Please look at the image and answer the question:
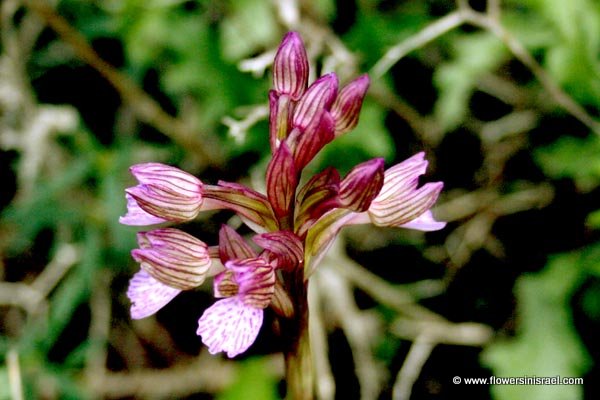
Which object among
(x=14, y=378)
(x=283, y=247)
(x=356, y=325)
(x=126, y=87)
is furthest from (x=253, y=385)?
(x=283, y=247)

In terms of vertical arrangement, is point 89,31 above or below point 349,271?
above

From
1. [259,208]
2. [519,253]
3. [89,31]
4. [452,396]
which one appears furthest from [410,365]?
[89,31]

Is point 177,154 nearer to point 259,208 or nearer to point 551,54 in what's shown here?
point 551,54

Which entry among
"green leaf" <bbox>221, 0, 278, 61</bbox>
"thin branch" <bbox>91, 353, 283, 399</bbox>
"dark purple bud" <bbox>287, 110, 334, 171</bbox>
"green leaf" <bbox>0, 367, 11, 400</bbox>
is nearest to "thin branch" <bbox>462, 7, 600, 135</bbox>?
"green leaf" <bbox>221, 0, 278, 61</bbox>

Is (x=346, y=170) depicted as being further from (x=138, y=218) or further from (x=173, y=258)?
(x=173, y=258)

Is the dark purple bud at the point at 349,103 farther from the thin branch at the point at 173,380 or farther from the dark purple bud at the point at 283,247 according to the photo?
the thin branch at the point at 173,380

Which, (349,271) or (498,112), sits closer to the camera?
(349,271)

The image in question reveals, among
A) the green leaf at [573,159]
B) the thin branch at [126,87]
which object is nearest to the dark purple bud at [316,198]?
the green leaf at [573,159]
